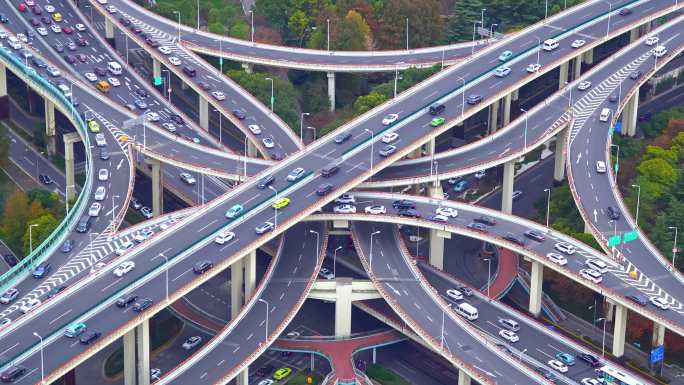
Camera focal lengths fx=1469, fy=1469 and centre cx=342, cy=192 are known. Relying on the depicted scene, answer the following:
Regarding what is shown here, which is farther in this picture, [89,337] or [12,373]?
[89,337]

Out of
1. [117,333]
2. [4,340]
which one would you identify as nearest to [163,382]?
[117,333]

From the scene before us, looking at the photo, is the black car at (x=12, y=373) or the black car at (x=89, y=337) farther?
the black car at (x=89, y=337)

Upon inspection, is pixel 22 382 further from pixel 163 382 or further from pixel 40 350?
pixel 163 382

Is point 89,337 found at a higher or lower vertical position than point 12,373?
higher

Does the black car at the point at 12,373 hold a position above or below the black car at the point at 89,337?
below
